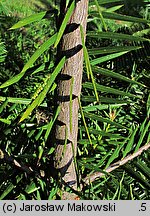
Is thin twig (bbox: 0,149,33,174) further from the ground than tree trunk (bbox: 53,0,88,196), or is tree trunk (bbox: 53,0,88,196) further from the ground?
tree trunk (bbox: 53,0,88,196)

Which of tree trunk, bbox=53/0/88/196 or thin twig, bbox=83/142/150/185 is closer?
tree trunk, bbox=53/0/88/196

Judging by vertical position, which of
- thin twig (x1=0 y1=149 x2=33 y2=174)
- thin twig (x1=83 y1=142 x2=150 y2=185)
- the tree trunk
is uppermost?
the tree trunk

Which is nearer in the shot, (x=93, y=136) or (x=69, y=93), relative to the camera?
(x=69, y=93)

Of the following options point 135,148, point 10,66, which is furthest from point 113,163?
point 10,66

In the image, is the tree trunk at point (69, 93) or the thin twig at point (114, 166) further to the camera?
the thin twig at point (114, 166)

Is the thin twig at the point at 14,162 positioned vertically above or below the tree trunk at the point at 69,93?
below

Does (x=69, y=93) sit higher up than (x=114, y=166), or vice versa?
(x=69, y=93)

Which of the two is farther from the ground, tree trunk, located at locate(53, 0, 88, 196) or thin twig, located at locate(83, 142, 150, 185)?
tree trunk, located at locate(53, 0, 88, 196)
